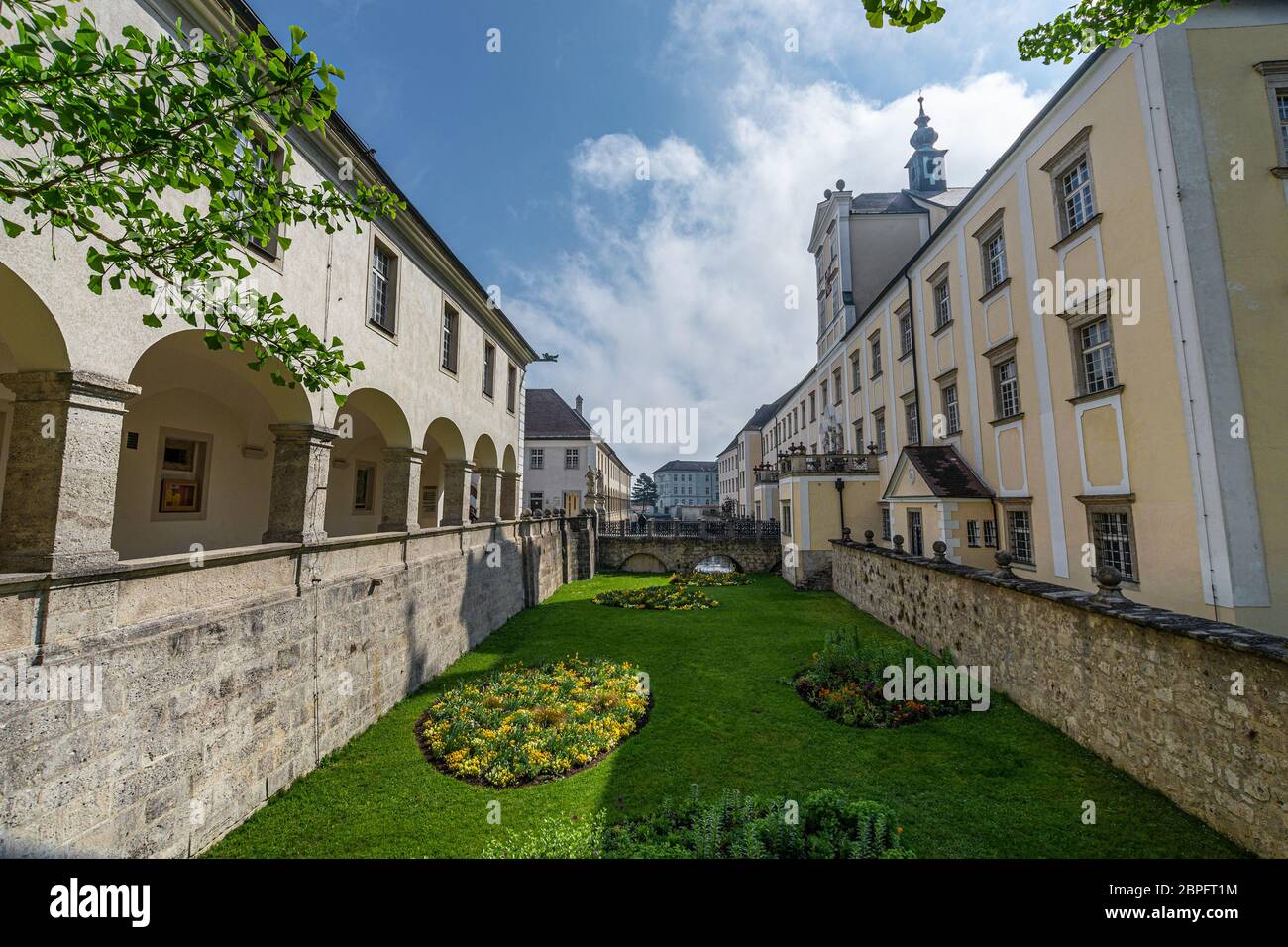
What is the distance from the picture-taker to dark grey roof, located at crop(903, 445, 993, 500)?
14109mm

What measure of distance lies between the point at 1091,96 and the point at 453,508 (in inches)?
670

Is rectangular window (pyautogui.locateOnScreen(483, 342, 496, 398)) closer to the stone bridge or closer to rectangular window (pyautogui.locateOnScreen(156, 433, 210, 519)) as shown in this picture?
rectangular window (pyautogui.locateOnScreen(156, 433, 210, 519))

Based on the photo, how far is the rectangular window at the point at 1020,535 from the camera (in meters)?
12.6

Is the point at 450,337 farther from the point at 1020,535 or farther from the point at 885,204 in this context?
the point at 885,204

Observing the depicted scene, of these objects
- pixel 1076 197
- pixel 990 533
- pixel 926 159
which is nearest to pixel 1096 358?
pixel 1076 197

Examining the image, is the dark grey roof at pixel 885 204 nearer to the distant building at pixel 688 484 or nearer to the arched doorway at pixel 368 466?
the arched doorway at pixel 368 466

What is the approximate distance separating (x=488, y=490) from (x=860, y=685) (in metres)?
11.8

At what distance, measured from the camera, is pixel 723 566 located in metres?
30.3

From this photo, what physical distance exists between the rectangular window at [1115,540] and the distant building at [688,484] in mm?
105691

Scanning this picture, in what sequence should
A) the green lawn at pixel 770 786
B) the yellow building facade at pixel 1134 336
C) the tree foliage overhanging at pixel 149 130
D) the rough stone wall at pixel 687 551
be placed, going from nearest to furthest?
the tree foliage overhanging at pixel 149 130, the green lawn at pixel 770 786, the yellow building facade at pixel 1134 336, the rough stone wall at pixel 687 551

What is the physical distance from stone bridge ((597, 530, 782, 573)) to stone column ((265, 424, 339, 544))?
22.7 meters

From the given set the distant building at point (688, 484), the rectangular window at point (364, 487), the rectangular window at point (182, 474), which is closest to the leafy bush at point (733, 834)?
the rectangular window at point (182, 474)

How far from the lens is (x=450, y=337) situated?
1329 centimetres
